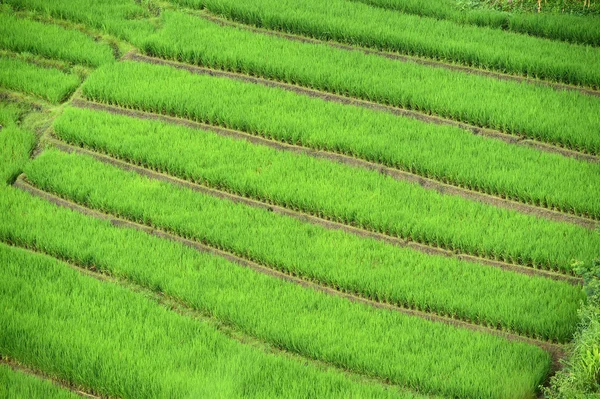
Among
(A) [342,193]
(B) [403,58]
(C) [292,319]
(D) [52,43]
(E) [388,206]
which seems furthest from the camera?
(D) [52,43]

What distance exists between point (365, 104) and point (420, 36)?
1.14 metres

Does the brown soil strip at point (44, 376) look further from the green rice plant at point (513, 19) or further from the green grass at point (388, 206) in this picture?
the green rice plant at point (513, 19)

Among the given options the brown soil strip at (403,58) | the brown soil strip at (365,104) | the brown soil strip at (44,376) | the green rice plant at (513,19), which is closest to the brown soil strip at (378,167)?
the brown soil strip at (365,104)

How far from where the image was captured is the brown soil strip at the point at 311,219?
946 cm

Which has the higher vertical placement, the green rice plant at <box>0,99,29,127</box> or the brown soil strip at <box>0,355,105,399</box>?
the green rice plant at <box>0,99,29,127</box>

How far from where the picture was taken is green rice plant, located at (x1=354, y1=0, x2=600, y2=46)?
12.1 meters

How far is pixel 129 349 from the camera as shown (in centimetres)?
854

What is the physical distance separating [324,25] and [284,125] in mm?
A: 1790

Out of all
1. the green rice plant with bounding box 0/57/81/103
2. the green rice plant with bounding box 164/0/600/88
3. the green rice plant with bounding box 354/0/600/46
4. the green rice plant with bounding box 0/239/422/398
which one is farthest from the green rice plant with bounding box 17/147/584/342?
the green rice plant with bounding box 354/0/600/46

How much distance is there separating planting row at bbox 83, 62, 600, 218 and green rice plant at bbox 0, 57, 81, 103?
23 centimetres

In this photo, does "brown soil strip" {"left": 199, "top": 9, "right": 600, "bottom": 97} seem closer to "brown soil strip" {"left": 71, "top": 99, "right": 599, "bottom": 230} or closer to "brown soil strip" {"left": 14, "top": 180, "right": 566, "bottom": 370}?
"brown soil strip" {"left": 71, "top": 99, "right": 599, "bottom": 230}

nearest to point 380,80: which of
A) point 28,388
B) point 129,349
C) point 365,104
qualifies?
point 365,104

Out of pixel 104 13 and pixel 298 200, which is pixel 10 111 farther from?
pixel 298 200

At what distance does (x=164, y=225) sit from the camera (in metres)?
10.0
